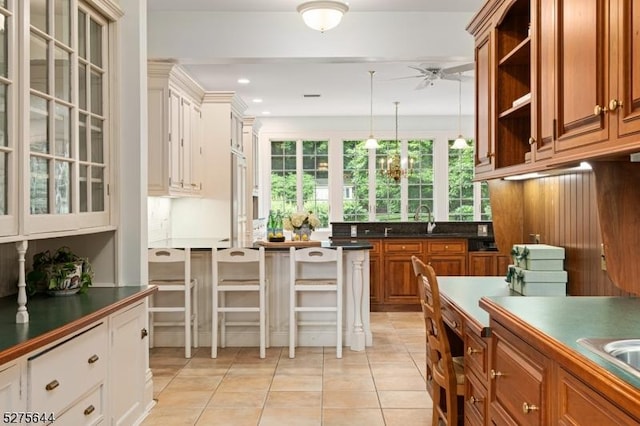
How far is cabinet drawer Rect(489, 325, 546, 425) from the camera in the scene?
1562 millimetres

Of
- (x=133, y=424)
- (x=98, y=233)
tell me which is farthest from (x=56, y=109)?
(x=133, y=424)

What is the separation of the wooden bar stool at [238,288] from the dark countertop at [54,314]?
4.62 ft

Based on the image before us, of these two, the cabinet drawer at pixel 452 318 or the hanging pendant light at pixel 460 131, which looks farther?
the hanging pendant light at pixel 460 131

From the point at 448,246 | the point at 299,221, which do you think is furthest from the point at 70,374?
the point at 448,246

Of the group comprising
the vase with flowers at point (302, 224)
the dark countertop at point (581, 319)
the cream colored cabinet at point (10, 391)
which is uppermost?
the vase with flowers at point (302, 224)

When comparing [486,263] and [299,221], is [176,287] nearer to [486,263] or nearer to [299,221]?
[299,221]

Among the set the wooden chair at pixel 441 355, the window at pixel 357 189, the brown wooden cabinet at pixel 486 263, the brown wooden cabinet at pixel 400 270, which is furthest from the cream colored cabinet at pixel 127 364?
the window at pixel 357 189

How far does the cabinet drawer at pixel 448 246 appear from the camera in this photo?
6531 millimetres

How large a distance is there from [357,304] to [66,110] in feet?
9.72

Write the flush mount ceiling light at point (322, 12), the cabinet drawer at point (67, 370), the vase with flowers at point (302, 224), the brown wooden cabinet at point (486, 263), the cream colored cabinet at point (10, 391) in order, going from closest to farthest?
1. the cream colored cabinet at point (10, 391)
2. the cabinet drawer at point (67, 370)
3. the flush mount ceiling light at point (322, 12)
4. the vase with flowers at point (302, 224)
5. the brown wooden cabinet at point (486, 263)

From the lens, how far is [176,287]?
4.71 metres

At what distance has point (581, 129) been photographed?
1845 mm

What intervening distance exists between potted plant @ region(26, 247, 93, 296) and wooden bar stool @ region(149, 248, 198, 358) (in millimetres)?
1603

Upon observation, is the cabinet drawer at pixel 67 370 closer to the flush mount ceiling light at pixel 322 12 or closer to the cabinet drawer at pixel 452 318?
A: the cabinet drawer at pixel 452 318
